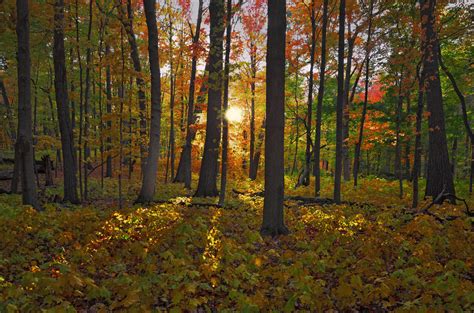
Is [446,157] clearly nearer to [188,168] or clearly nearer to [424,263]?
[424,263]

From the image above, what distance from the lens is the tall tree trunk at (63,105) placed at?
1202 centimetres

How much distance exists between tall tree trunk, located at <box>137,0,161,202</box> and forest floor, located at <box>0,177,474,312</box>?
1.73 meters

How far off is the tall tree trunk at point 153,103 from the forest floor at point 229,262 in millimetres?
1733

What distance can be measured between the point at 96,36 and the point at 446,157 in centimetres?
1768

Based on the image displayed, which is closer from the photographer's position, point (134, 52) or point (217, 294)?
point (217, 294)

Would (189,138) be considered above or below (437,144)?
above

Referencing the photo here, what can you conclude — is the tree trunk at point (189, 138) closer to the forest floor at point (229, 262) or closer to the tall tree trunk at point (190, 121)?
the tall tree trunk at point (190, 121)

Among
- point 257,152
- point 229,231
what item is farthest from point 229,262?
point 257,152

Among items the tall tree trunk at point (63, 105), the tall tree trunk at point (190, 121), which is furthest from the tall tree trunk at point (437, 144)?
the tall tree trunk at point (63, 105)

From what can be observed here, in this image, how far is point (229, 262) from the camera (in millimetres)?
5762

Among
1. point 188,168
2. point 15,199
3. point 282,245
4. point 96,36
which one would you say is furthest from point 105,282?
point 96,36

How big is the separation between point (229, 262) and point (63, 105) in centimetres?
1002

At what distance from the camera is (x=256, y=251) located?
6.90m

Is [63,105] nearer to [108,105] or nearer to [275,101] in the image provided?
[275,101]
